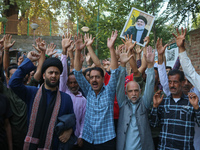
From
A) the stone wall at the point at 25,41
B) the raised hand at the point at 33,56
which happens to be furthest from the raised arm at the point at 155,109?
the stone wall at the point at 25,41

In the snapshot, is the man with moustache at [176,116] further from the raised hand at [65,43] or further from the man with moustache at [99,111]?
the raised hand at [65,43]

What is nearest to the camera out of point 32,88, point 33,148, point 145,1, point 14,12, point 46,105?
point 33,148

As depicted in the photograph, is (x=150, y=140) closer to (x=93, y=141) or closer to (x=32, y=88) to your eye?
(x=93, y=141)

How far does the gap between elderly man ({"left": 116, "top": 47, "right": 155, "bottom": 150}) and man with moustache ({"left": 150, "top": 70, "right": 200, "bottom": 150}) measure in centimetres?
16

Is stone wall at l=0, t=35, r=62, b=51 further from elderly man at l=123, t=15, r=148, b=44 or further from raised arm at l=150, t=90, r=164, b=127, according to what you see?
raised arm at l=150, t=90, r=164, b=127

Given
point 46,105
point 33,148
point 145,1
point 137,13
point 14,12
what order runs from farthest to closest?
point 14,12 → point 145,1 → point 137,13 → point 46,105 → point 33,148

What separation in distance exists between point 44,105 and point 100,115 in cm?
76

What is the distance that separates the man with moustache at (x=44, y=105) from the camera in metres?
2.38

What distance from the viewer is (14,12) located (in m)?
18.0

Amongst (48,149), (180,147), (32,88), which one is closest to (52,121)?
(48,149)

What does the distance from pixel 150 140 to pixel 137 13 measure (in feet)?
10.3

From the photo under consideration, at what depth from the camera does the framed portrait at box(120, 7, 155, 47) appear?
15.0 ft

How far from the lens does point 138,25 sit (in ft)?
15.3

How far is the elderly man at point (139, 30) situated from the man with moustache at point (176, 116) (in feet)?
5.93
